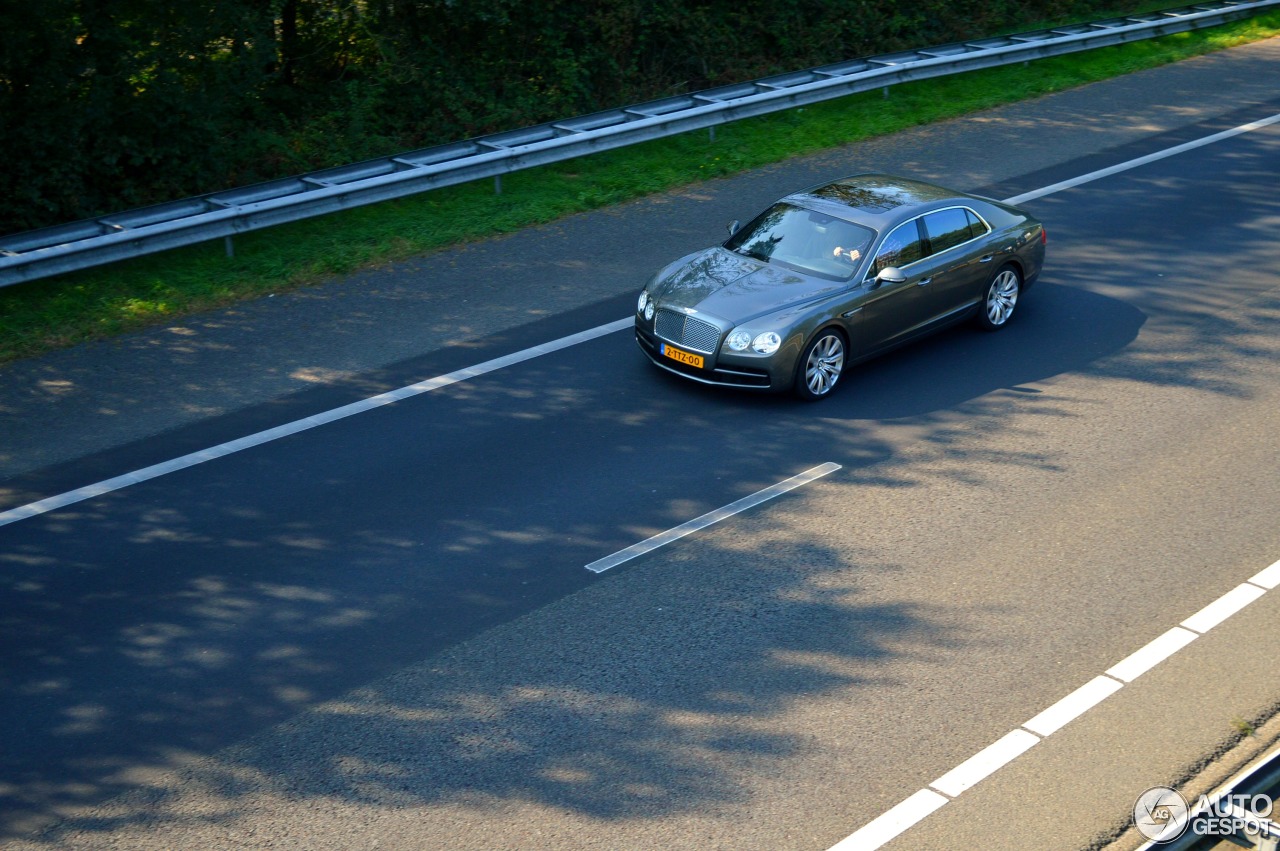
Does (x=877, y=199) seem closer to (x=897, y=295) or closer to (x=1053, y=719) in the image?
(x=897, y=295)

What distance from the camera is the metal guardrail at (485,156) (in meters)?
13.6

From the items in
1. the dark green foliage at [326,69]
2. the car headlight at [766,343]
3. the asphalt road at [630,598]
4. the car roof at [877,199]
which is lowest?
the asphalt road at [630,598]

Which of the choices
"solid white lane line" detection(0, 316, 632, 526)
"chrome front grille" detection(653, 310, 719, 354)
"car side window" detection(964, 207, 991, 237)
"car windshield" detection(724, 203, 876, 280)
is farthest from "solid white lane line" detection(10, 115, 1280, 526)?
"car side window" detection(964, 207, 991, 237)

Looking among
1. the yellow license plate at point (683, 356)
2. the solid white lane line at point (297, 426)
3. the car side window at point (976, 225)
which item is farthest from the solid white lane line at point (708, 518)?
the car side window at point (976, 225)

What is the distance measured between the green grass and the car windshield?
4.18 meters

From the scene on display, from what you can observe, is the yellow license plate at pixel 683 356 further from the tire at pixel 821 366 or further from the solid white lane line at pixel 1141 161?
the solid white lane line at pixel 1141 161

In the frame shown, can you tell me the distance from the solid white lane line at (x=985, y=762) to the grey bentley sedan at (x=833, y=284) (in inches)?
181

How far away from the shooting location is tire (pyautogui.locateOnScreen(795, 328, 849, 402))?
1105 cm

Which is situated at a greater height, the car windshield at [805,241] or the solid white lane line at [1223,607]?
the car windshield at [805,241]

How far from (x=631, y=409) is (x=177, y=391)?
424cm

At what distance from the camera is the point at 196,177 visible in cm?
1658

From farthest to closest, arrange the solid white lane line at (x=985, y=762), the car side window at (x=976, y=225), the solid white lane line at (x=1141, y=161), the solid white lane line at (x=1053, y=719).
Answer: the solid white lane line at (x=1141, y=161) → the car side window at (x=976, y=225) → the solid white lane line at (x=985, y=762) → the solid white lane line at (x=1053, y=719)

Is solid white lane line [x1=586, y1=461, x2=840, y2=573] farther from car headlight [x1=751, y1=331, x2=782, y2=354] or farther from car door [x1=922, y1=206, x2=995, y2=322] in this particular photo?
car door [x1=922, y1=206, x2=995, y2=322]

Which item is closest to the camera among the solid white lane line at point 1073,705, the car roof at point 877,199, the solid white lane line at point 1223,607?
the solid white lane line at point 1073,705
